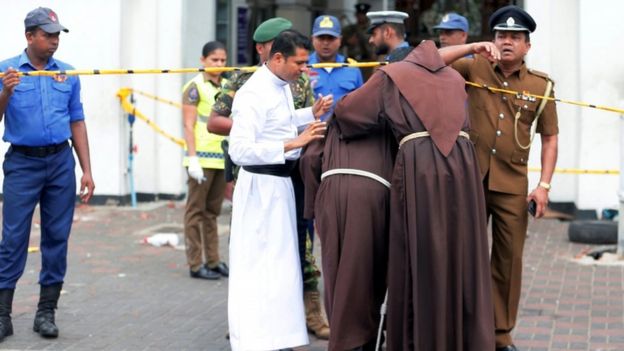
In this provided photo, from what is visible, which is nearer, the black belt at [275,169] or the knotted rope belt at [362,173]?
the knotted rope belt at [362,173]

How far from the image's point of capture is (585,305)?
27.5ft

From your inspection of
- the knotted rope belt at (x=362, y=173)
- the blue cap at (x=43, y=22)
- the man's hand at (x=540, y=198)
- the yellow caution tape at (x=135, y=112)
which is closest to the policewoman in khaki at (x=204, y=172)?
the blue cap at (x=43, y=22)

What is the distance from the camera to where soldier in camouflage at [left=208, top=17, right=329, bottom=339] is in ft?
22.9

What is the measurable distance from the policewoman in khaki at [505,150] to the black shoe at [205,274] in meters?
3.07

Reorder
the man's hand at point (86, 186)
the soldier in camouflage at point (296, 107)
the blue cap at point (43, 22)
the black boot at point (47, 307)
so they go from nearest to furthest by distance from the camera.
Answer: the soldier in camouflage at point (296, 107) < the blue cap at point (43, 22) < the black boot at point (47, 307) < the man's hand at point (86, 186)

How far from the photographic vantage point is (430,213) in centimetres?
566

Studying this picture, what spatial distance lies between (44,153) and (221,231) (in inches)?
181

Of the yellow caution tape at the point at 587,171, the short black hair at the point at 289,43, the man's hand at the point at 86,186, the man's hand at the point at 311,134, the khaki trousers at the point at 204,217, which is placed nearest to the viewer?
the man's hand at the point at 311,134

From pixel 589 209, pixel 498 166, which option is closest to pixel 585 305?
pixel 498 166

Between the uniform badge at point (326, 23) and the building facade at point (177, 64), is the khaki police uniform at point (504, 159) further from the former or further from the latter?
the building facade at point (177, 64)

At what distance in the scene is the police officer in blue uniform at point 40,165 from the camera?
7.21 meters

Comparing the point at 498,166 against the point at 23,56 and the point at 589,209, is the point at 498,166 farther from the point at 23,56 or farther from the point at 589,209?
the point at 589,209

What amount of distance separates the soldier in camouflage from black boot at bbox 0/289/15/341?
1571mm

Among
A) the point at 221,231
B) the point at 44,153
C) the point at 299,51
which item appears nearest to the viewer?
the point at 299,51
